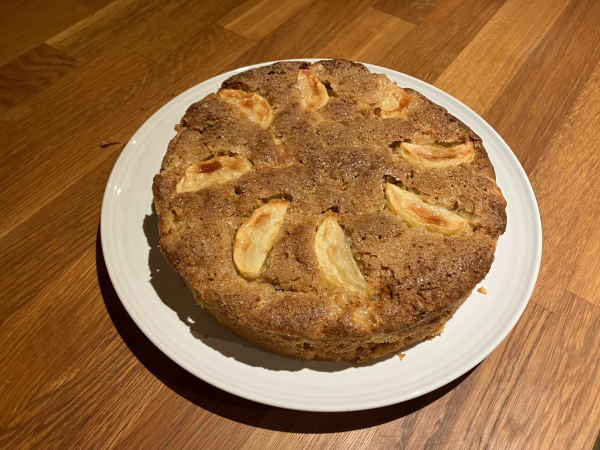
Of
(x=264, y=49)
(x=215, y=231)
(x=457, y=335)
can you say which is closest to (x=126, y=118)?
(x=264, y=49)

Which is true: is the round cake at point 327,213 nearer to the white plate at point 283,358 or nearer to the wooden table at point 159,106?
the white plate at point 283,358

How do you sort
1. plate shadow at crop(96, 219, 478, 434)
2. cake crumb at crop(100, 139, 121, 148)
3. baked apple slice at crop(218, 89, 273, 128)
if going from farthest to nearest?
cake crumb at crop(100, 139, 121, 148) < baked apple slice at crop(218, 89, 273, 128) < plate shadow at crop(96, 219, 478, 434)

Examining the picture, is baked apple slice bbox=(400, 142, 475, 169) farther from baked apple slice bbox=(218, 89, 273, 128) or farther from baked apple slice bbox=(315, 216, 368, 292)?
baked apple slice bbox=(218, 89, 273, 128)

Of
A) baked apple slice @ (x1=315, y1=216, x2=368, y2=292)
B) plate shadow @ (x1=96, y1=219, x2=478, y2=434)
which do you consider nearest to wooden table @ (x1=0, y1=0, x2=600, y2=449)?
plate shadow @ (x1=96, y1=219, x2=478, y2=434)

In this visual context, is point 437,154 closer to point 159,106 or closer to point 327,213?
point 327,213

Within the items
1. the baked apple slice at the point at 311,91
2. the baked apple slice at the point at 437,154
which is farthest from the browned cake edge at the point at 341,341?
the baked apple slice at the point at 311,91

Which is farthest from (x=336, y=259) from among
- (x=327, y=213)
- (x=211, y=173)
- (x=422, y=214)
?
(x=211, y=173)
